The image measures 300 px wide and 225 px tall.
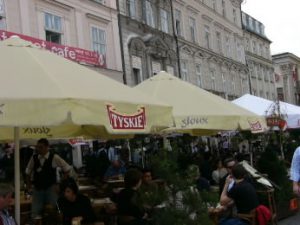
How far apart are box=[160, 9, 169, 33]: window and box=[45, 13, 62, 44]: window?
1087cm

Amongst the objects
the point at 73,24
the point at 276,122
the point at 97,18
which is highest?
the point at 97,18

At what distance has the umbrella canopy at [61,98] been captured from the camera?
4.52 meters

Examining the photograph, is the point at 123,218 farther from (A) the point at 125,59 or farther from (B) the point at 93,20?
(A) the point at 125,59

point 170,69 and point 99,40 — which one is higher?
point 99,40

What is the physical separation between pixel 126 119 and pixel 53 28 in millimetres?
16020

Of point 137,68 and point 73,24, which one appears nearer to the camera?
point 73,24

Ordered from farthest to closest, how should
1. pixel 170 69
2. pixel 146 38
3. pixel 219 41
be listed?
pixel 219 41 < pixel 170 69 < pixel 146 38

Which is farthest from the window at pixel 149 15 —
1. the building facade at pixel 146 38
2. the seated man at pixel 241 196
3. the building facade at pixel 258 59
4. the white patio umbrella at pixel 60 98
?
the white patio umbrella at pixel 60 98

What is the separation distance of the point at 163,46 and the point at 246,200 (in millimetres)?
24009

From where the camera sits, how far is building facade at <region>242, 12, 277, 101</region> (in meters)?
49.8

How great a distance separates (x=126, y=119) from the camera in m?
5.23

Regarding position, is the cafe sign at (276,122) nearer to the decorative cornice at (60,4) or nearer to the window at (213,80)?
the decorative cornice at (60,4)

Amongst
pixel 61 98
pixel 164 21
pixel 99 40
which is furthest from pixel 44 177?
pixel 164 21

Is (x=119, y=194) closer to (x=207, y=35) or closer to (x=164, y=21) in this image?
(x=164, y=21)
